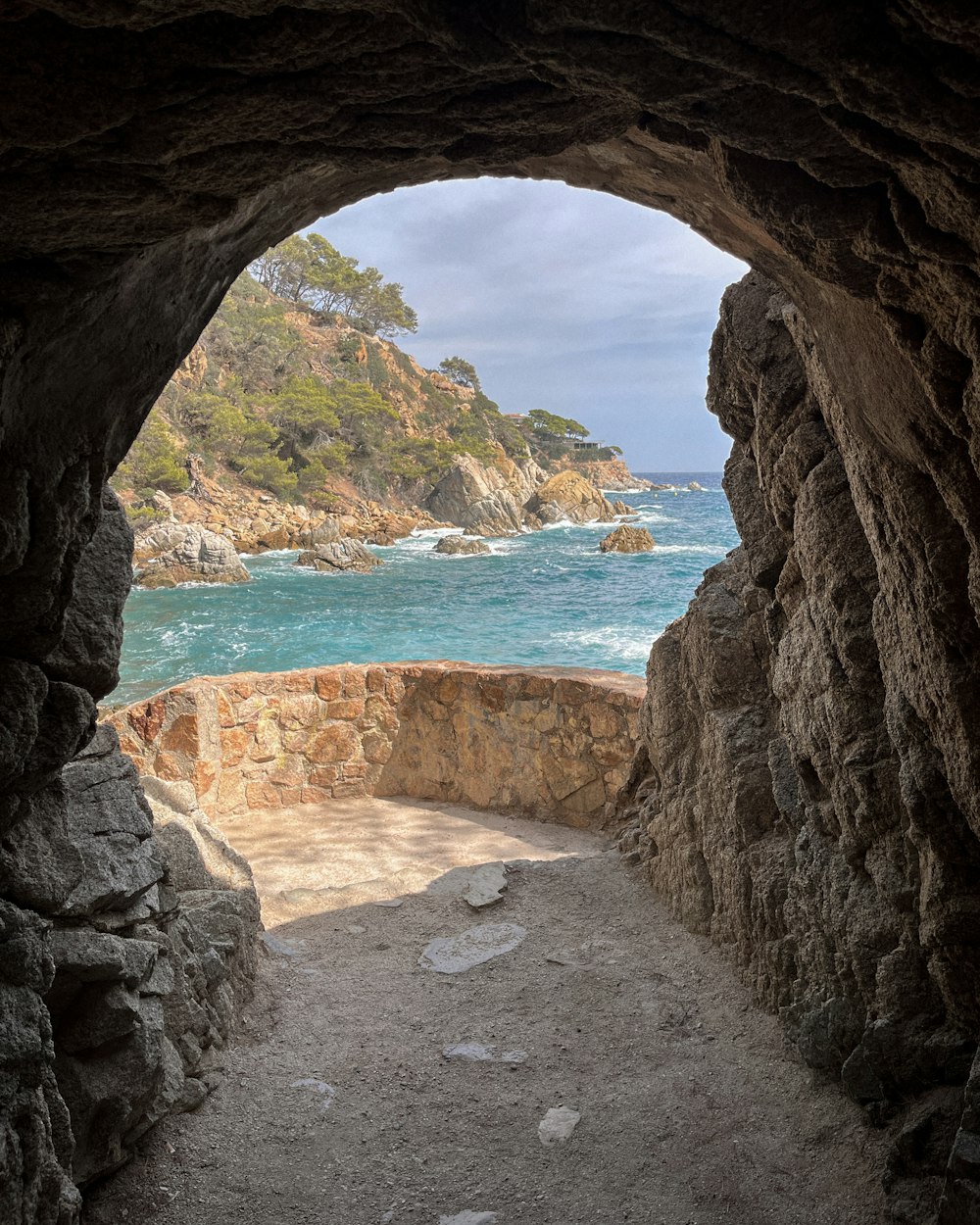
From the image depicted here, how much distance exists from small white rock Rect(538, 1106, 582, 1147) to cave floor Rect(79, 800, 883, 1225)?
1.0 inches

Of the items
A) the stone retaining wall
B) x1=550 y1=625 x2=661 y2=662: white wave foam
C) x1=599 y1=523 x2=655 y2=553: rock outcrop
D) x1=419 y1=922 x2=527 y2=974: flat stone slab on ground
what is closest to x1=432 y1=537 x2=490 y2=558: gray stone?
x1=599 y1=523 x2=655 y2=553: rock outcrop

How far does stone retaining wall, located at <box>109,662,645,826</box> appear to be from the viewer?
6.87 metres

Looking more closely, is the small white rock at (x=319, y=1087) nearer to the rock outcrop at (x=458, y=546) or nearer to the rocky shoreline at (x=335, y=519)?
the rocky shoreline at (x=335, y=519)

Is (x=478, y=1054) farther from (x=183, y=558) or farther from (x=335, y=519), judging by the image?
(x=335, y=519)

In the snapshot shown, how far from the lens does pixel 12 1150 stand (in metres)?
2.05

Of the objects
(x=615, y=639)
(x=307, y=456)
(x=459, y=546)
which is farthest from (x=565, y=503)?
(x=615, y=639)

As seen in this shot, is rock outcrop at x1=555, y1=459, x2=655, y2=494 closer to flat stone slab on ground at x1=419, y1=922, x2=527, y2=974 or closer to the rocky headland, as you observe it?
the rocky headland

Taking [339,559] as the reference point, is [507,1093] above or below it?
below

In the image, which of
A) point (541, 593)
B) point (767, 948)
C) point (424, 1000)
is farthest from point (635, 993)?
point (541, 593)

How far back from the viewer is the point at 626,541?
37.3 metres

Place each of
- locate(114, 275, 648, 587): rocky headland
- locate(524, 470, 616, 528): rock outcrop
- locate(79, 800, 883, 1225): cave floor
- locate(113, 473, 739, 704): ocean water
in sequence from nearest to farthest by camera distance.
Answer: locate(79, 800, 883, 1225): cave floor, locate(113, 473, 739, 704): ocean water, locate(114, 275, 648, 587): rocky headland, locate(524, 470, 616, 528): rock outcrop

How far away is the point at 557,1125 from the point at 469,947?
63.6 inches

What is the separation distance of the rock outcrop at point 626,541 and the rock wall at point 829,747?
32708 millimetres

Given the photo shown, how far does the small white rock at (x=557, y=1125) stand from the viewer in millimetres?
3189
